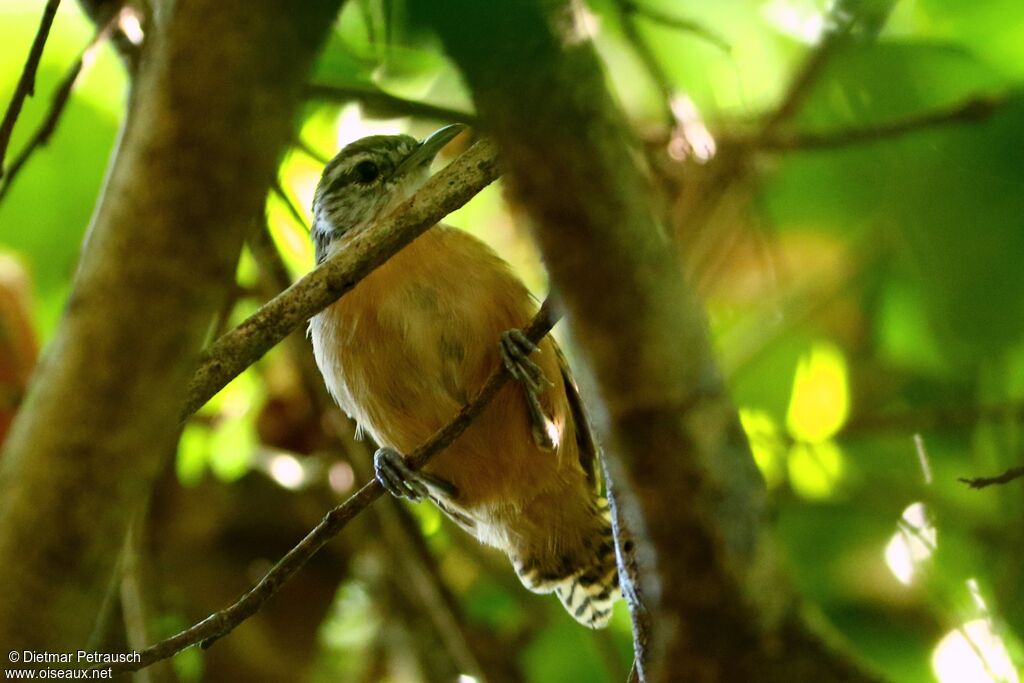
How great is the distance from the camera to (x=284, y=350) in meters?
5.32

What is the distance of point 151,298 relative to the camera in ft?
3.87

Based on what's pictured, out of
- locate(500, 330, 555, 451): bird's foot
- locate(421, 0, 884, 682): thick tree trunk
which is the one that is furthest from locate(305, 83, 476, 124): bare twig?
locate(421, 0, 884, 682): thick tree trunk

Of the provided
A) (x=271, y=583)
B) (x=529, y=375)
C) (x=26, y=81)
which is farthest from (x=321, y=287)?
(x=529, y=375)

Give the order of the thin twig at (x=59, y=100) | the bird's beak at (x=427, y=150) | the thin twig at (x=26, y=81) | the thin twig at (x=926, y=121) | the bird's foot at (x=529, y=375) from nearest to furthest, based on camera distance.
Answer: the thin twig at (x=26, y=81)
the thin twig at (x=59, y=100)
the thin twig at (x=926, y=121)
the bird's foot at (x=529, y=375)
the bird's beak at (x=427, y=150)

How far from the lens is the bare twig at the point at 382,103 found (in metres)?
2.69

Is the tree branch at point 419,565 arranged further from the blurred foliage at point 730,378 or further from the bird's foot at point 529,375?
the bird's foot at point 529,375

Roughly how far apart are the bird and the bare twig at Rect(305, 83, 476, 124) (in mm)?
562

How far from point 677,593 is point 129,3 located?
9.11ft

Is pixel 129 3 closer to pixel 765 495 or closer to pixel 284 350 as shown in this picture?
pixel 284 350

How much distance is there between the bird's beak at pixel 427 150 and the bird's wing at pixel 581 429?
102 centimetres

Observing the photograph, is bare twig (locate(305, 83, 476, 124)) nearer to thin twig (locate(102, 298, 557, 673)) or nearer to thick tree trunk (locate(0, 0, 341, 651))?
thin twig (locate(102, 298, 557, 673))

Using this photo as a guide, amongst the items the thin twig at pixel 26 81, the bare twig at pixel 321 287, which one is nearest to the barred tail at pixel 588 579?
the bare twig at pixel 321 287

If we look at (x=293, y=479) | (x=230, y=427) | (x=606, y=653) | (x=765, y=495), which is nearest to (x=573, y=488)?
(x=606, y=653)

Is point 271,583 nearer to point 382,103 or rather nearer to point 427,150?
point 382,103
